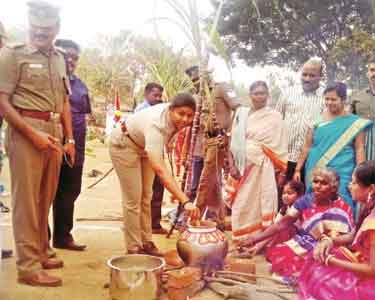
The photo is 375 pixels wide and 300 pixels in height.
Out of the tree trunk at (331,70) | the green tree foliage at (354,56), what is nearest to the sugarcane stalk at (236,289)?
the green tree foliage at (354,56)

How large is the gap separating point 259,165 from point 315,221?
84 centimetres

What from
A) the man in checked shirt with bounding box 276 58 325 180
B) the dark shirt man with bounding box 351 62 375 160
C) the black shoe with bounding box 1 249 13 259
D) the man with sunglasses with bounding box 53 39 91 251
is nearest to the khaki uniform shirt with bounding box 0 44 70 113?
the man with sunglasses with bounding box 53 39 91 251

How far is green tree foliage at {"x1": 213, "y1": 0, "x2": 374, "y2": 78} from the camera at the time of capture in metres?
6.46

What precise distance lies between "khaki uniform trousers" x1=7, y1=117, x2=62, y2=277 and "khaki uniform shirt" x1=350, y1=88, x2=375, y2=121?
1.99m

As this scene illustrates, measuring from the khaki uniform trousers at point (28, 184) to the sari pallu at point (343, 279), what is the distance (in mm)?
1440

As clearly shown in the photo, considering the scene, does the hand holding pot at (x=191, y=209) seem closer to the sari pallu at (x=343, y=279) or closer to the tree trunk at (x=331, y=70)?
the sari pallu at (x=343, y=279)

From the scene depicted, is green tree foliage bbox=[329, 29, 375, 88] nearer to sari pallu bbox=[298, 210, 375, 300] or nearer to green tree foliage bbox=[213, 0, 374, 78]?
green tree foliage bbox=[213, 0, 374, 78]

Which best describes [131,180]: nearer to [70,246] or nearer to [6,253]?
[70,246]

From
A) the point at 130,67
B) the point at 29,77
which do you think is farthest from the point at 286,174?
the point at 130,67

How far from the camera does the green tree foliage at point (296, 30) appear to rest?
646 cm

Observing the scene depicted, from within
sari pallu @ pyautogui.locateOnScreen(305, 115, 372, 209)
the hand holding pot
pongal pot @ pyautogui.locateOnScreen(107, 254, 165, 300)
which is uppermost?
sari pallu @ pyautogui.locateOnScreen(305, 115, 372, 209)

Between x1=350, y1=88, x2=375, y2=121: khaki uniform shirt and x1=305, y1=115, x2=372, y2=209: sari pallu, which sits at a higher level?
x1=350, y1=88, x2=375, y2=121: khaki uniform shirt

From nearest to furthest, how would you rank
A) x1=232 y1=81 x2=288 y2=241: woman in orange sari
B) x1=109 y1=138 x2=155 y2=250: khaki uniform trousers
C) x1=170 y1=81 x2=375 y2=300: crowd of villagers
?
x1=170 y1=81 x2=375 y2=300: crowd of villagers < x1=109 y1=138 x2=155 y2=250: khaki uniform trousers < x1=232 y1=81 x2=288 y2=241: woman in orange sari

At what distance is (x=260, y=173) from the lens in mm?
3971
